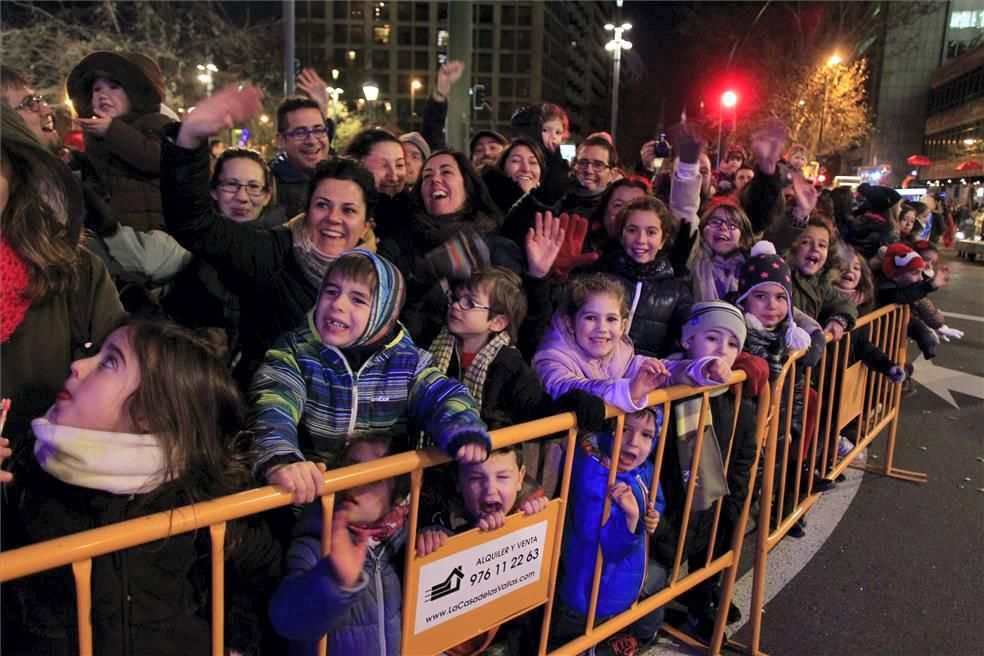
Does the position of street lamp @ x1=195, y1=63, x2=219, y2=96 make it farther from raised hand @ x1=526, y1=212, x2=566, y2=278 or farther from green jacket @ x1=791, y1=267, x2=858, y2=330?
raised hand @ x1=526, y1=212, x2=566, y2=278

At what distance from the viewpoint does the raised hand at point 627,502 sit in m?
2.71

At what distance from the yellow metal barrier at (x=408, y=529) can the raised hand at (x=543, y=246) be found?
0.90 m

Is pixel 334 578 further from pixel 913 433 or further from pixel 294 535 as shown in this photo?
pixel 913 433

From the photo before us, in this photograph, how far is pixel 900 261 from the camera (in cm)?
585

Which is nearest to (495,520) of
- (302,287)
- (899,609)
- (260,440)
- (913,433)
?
(260,440)

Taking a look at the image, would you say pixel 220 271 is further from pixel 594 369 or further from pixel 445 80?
pixel 445 80

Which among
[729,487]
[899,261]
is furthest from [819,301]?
[729,487]

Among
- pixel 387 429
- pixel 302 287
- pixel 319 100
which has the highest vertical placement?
pixel 319 100

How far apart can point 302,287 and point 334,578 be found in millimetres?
1497

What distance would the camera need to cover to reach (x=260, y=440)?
6.66 ft

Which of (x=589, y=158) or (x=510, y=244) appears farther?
(x=589, y=158)

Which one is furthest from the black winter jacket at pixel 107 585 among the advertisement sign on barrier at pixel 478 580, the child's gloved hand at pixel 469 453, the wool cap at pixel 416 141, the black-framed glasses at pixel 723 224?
the wool cap at pixel 416 141

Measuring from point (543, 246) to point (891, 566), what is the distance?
2956mm

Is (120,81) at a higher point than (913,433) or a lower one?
higher
